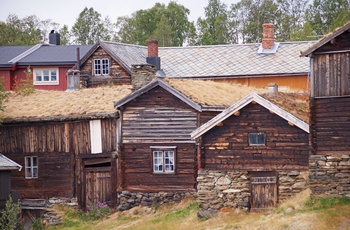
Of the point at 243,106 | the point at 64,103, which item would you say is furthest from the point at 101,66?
the point at 243,106

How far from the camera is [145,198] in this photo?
4284 centimetres

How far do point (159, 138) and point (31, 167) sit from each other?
21.5 feet

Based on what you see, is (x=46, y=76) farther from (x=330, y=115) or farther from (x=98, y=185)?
(x=330, y=115)

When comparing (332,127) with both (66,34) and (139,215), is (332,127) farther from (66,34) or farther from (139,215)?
(66,34)

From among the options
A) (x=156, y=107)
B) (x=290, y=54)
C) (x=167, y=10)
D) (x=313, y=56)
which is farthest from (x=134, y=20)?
(x=313, y=56)

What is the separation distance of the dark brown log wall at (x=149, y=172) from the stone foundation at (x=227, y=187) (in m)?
3.22

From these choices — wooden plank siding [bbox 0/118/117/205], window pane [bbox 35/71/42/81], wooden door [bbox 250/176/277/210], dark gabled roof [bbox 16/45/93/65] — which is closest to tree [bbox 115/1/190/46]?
dark gabled roof [bbox 16/45/93/65]

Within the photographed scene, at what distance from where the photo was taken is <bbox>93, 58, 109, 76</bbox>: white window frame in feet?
185

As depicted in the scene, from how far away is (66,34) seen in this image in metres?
101

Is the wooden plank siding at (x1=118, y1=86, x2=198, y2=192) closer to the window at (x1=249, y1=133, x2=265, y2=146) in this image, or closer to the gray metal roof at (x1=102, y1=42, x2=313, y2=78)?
the window at (x1=249, y1=133, x2=265, y2=146)

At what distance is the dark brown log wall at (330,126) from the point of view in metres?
35.3

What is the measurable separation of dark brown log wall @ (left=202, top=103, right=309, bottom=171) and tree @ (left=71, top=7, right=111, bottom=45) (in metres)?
58.7

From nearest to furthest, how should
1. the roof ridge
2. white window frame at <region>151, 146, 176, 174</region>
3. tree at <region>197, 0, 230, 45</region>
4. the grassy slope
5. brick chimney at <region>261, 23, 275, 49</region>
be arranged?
the grassy slope, white window frame at <region>151, 146, 176, 174</region>, brick chimney at <region>261, 23, 275, 49</region>, the roof ridge, tree at <region>197, 0, 230, 45</region>

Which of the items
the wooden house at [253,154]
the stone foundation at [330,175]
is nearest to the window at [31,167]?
the wooden house at [253,154]
